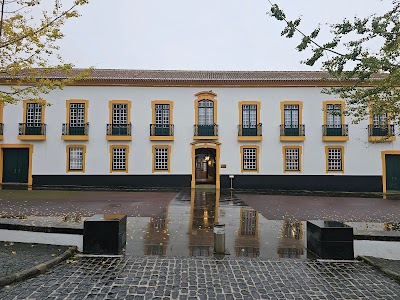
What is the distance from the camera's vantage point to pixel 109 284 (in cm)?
398

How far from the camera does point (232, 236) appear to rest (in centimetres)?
669

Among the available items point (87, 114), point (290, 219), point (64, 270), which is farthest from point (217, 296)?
point (87, 114)

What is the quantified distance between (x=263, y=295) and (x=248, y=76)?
18.8 m

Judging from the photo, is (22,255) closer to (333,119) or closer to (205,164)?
(333,119)

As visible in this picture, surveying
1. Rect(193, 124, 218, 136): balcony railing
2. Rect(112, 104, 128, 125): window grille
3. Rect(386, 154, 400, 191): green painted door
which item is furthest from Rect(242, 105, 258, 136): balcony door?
Rect(386, 154, 400, 191): green painted door

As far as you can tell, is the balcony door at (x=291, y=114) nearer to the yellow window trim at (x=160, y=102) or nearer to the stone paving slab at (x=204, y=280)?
the yellow window trim at (x=160, y=102)

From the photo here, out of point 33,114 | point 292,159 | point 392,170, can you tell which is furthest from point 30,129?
point 392,170

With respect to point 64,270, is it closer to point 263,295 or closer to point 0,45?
point 263,295

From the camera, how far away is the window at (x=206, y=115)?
1972 cm

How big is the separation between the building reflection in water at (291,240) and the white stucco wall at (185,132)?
11934 mm

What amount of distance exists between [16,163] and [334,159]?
873 inches

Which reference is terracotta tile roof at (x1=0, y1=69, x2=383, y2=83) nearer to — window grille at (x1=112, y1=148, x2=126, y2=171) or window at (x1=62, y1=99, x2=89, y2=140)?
window at (x1=62, y1=99, x2=89, y2=140)

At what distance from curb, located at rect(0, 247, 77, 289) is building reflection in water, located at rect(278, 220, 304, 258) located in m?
3.92

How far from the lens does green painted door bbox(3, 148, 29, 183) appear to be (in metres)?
19.8
